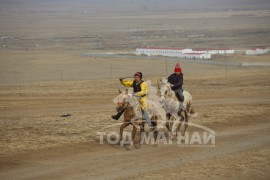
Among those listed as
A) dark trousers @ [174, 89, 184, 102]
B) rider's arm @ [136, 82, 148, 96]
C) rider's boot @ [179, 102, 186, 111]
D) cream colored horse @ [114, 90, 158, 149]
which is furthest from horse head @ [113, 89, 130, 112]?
rider's boot @ [179, 102, 186, 111]

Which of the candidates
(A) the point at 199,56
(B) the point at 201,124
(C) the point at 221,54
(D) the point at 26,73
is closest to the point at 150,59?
(A) the point at 199,56

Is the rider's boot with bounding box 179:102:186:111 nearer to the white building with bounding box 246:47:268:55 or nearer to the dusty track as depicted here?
the dusty track

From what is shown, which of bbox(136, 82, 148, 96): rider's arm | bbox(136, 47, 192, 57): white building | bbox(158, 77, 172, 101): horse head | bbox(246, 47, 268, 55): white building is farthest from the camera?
bbox(246, 47, 268, 55): white building

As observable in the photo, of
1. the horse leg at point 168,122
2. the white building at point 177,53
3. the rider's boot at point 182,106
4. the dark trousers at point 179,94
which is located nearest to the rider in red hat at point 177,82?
the dark trousers at point 179,94

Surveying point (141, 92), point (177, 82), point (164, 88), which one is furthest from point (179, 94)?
point (141, 92)

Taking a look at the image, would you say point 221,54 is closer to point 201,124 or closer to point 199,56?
point 199,56

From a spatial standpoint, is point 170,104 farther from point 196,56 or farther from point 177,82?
point 196,56

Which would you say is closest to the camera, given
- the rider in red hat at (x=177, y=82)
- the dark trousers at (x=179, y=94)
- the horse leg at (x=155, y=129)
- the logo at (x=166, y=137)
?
the horse leg at (x=155, y=129)

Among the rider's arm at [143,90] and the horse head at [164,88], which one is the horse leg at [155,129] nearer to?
the horse head at [164,88]

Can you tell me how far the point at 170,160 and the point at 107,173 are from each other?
258cm

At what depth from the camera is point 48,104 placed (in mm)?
33250

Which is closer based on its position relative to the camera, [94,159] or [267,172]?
[267,172]

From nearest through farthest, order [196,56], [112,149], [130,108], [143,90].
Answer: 1. [130,108]
2. [143,90]
3. [112,149]
4. [196,56]

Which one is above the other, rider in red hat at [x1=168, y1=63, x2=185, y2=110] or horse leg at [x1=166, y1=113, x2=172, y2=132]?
rider in red hat at [x1=168, y1=63, x2=185, y2=110]
